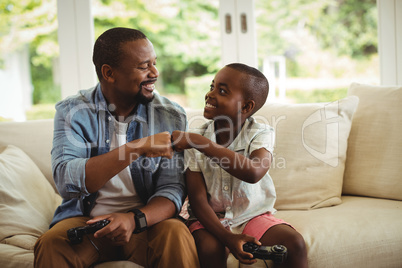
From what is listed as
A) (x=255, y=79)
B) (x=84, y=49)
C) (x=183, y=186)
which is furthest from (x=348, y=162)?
(x=84, y=49)

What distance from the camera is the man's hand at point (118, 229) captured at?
1275 mm

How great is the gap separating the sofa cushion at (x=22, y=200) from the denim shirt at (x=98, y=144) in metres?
0.13

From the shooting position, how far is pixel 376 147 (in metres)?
1.90

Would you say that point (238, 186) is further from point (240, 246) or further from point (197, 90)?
point (197, 90)

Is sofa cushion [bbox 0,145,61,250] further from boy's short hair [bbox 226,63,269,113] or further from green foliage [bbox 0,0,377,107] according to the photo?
green foliage [bbox 0,0,377,107]

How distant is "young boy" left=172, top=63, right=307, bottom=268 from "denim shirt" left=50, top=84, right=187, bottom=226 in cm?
9

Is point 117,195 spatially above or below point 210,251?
above

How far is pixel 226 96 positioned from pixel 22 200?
979mm

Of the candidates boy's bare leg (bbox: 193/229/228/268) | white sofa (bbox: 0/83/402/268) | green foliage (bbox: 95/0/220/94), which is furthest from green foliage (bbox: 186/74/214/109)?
boy's bare leg (bbox: 193/229/228/268)

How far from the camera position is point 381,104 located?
1.95 metres

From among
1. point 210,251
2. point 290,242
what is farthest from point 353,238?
point 210,251

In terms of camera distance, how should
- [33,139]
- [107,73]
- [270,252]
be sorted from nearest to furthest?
[270,252], [107,73], [33,139]

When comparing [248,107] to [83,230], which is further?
[248,107]

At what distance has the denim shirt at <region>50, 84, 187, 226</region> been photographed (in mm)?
1448
